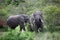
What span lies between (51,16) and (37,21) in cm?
118

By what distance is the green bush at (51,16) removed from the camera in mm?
11020

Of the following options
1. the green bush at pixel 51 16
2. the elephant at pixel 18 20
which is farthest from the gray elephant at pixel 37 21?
the green bush at pixel 51 16

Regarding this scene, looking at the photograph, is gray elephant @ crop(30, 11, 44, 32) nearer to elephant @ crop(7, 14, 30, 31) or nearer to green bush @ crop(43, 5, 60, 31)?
elephant @ crop(7, 14, 30, 31)

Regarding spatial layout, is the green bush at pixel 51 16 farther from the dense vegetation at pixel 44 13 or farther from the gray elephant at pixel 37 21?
the gray elephant at pixel 37 21

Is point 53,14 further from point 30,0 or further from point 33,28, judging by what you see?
point 30,0

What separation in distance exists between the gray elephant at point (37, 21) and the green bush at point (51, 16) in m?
0.68

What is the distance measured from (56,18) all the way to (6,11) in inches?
141

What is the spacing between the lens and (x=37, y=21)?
10539 mm

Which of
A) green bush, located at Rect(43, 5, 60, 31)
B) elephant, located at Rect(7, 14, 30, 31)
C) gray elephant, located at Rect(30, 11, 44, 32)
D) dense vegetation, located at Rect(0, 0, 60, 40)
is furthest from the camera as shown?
green bush, located at Rect(43, 5, 60, 31)

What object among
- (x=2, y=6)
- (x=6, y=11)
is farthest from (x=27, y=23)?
(x=2, y=6)

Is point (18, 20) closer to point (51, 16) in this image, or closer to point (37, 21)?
point (37, 21)

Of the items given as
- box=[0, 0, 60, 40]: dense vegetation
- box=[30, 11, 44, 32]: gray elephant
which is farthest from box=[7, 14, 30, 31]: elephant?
box=[0, 0, 60, 40]: dense vegetation

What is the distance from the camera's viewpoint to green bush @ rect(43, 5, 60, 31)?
11020 mm

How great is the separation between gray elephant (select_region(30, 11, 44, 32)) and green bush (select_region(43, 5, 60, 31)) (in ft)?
2.22
